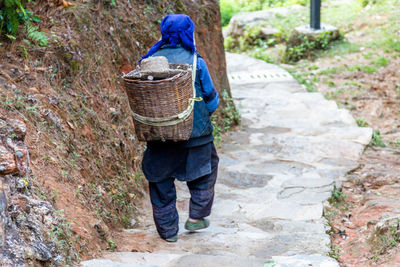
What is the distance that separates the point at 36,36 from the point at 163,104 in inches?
77.4

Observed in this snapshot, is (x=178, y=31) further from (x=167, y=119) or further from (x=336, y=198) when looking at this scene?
(x=336, y=198)

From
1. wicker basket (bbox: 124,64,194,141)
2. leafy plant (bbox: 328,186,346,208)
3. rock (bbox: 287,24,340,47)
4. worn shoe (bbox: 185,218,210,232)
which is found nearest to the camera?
wicker basket (bbox: 124,64,194,141)

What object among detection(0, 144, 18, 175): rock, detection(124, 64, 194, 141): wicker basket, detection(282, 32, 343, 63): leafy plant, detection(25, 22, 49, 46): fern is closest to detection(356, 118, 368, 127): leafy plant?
detection(282, 32, 343, 63): leafy plant

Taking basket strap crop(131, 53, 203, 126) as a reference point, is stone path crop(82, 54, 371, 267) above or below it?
below

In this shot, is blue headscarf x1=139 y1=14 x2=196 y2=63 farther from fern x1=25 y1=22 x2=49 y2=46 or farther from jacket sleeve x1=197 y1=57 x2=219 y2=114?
fern x1=25 y1=22 x2=49 y2=46

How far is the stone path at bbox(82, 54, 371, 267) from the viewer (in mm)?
3688

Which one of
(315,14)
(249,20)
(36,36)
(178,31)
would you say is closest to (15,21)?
(36,36)

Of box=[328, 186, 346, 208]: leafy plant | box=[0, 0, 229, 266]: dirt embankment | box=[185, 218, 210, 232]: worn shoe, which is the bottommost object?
box=[328, 186, 346, 208]: leafy plant

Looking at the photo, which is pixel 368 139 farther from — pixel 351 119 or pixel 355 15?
pixel 355 15

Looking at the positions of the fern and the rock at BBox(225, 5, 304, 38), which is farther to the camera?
the rock at BBox(225, 5, 304, 38)

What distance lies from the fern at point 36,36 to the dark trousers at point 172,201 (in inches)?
73.7

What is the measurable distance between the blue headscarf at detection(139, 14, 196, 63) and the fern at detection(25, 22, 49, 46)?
4.70 ft

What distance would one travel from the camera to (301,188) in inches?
226

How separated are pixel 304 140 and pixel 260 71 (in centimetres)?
501
